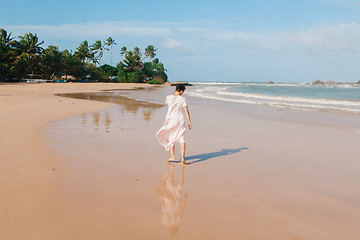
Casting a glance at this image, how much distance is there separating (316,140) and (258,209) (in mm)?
5037

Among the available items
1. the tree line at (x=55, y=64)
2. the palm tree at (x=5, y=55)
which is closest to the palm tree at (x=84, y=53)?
the tree line at (x=55, y=64)

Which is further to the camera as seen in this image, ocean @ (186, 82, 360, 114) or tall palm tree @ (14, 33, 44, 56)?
tall palm tree @ (14, 33, 44, 56)

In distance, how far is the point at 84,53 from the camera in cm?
7694

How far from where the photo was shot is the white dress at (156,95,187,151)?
5309mm

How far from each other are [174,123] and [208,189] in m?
1.73

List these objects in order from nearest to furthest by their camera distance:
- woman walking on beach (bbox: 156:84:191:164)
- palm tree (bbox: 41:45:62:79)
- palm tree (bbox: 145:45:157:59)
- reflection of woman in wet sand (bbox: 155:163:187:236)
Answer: reflection of woman in wet sand (bbox: 155:163:187:236), woman walking on beach (bbox: 156:84:191:164), palm tree (bbox: 41:45:62:79), palm tree (bbox: 145:45:157:59)

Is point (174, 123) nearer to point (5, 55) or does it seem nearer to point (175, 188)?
point (175, 188)

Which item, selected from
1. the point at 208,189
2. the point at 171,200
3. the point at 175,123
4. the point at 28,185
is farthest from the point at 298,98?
the point at 28,185

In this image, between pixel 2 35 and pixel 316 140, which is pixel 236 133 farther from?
pixel 2 35

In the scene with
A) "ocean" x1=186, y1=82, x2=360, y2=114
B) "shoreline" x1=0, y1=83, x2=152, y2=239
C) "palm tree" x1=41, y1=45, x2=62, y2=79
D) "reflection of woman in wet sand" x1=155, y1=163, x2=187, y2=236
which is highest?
"palm tree" x1=41, y1=45, x2=62, y2=79

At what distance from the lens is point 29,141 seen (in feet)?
21.5

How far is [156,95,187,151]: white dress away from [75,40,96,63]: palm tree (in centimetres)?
7780

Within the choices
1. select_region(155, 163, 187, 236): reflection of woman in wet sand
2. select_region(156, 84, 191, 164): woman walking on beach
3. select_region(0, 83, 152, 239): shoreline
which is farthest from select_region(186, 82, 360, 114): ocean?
select_region(0, 83, 152, 239): shoreline

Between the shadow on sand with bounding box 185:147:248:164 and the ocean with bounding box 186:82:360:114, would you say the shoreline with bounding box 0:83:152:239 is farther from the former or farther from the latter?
the ocean with bounding box 186:82:360:114
